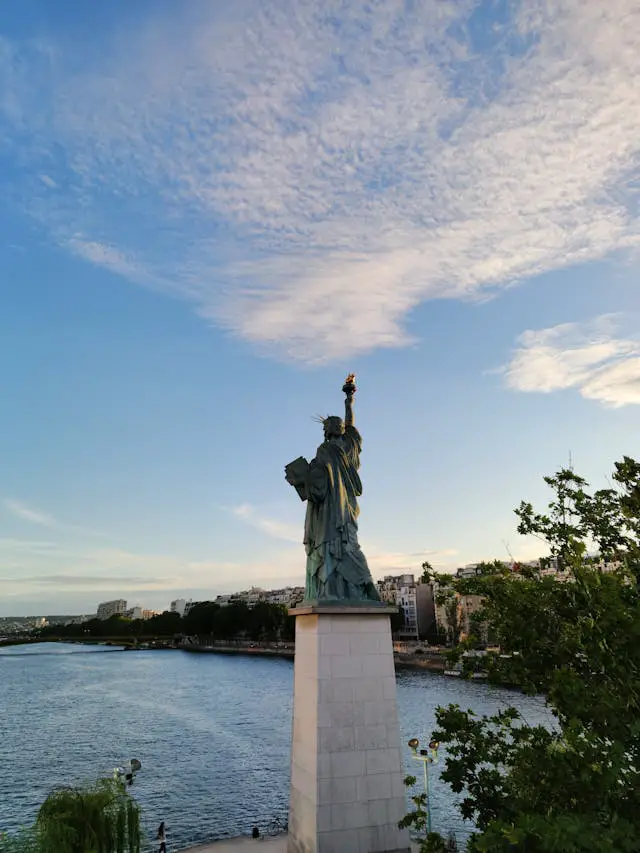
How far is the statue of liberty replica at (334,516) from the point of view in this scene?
12.5 metres

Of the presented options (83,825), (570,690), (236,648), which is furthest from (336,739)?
(236,648)

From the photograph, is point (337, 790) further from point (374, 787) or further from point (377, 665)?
point (377, 665)

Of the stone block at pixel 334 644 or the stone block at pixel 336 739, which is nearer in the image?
the stone block at pixel 336 739

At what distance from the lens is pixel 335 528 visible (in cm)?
1302

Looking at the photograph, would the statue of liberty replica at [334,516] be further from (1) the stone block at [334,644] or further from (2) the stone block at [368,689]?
(2) the stone block at [368,689]

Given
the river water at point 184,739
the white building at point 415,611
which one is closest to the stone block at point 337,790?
the river water at point 184,739

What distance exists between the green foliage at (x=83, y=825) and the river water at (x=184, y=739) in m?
8.24

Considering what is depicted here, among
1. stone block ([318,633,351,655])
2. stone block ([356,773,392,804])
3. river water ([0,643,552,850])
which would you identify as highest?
stone block ([318,633,351,655])

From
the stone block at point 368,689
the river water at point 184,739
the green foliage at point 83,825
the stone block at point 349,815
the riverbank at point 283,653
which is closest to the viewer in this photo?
the green foliage at point 83,825

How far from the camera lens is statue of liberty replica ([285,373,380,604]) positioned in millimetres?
12539

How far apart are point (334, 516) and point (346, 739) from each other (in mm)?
4526

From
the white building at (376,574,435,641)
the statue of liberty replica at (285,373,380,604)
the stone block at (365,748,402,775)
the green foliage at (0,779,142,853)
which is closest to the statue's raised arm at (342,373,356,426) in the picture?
the statue of liberty replica at (285,373,380,604)

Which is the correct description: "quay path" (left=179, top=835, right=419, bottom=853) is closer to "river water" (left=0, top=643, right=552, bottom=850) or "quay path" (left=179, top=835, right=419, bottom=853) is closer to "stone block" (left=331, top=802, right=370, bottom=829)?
"stone block" (left=331, top=802, right=370, bottom=829)

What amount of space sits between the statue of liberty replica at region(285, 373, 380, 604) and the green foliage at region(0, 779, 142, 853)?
589cm
